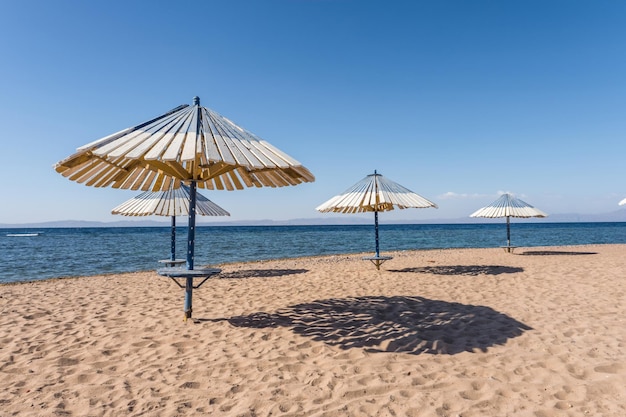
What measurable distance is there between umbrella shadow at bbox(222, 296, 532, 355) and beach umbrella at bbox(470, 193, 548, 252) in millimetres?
11280

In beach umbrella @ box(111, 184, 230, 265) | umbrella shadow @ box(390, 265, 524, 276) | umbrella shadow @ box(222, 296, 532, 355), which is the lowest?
umbrella shadow @ box(222, 296, 532, 355)

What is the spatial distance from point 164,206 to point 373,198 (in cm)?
638

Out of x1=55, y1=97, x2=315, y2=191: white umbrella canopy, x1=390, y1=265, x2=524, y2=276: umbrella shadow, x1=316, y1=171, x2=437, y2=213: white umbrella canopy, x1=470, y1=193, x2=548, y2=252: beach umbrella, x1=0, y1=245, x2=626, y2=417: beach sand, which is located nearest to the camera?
x1=0, y1=245, x2=626, y2=417: beach sand

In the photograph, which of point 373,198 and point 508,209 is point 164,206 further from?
point 508,209

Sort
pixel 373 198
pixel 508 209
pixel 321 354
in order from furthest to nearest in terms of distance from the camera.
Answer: pixel 508 209, pixel 373 198, pixel 321 354

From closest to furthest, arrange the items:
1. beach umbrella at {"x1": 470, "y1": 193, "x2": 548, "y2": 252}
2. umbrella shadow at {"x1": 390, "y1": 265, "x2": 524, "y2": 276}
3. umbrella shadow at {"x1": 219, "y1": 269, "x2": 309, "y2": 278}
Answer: umbrella shadow at {"x1": 390, "y1": 265, "x2": 524, "y2": 276}, umbrella shadow at {"x1": 219, "y1": 269, "x2": 309, "y2": 278}, beach umbrella at {"x1": 470, "y1": 193, "x2": 548, "y2": 252}

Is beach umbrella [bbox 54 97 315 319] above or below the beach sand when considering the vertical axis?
above

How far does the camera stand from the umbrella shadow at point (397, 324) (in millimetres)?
4703

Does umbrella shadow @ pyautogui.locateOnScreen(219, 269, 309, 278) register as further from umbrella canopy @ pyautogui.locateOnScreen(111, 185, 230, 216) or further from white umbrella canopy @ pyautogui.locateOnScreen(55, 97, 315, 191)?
white umbrella canopy @ pyautogui.locateOnScreen(55, 97, 315, 191)

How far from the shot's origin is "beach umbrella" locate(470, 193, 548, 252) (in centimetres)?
1627

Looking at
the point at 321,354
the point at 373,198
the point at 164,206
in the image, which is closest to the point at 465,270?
the point at 373,198

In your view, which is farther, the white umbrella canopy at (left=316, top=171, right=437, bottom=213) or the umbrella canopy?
the umbrella canopy

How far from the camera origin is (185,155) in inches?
161

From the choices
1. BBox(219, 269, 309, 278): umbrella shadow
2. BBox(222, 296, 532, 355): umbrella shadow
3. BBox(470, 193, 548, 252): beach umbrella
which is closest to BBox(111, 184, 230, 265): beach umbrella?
BBox(219, 269, 309, 278): umbrella shadow
